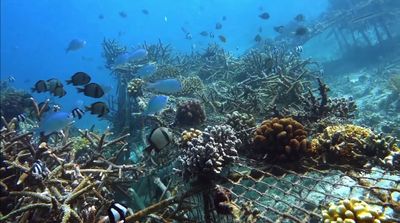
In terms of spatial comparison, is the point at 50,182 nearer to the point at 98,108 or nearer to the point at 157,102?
the point at 98,108

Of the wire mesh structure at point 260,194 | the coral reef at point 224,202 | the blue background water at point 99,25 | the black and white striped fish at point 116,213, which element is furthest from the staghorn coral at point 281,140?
the blue background water at point 99,25

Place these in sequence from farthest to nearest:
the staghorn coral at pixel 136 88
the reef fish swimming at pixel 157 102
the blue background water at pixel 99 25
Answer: the blue background water at pixel 99 25 → the staghorn coral at pixel 136 88 → the reef fish swimming at pixel 157 102

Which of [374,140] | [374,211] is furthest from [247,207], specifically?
[374,140]

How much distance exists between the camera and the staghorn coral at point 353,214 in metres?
2.84

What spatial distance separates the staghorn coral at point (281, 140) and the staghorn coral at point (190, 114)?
7.05ft

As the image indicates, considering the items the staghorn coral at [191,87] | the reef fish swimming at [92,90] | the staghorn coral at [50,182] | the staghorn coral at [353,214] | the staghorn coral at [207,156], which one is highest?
the reef fish swimming at [92,90]

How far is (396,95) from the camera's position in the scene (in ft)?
38.2

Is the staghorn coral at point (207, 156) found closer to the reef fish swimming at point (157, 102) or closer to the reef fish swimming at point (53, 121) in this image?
the reef fish swimming at point (157, 102)

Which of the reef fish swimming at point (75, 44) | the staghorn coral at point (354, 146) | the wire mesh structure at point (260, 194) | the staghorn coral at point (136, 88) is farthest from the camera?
the reef fish swimming at point (75, 44)

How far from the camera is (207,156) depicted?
403cm

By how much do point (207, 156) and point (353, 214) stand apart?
1708 millimetres

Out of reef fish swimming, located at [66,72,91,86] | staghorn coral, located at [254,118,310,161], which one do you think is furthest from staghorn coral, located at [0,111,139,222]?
staghorn coral, located at [254,118,310,161]

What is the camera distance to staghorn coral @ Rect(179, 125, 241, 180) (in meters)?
4.02

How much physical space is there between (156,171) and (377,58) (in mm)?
16339
